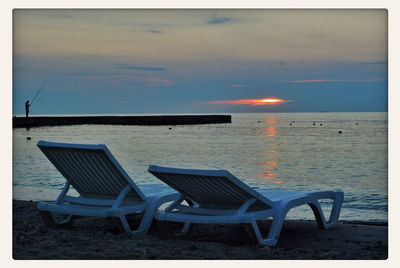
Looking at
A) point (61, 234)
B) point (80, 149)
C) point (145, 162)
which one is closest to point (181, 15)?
point (80, 149)

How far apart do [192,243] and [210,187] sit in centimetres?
64

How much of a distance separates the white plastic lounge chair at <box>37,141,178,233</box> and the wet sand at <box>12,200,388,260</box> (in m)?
0.23

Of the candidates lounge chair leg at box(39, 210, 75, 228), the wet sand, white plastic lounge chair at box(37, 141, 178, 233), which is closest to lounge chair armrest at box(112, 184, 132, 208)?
white plastic lounge chair at box(37, 141, 178, 233)

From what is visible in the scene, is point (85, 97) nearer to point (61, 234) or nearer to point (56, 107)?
point (56, 107)

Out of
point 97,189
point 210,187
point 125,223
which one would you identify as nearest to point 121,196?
point 125,223

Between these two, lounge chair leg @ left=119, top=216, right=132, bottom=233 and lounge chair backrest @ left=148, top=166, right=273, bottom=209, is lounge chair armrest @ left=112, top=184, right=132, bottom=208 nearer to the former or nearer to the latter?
lounge chair leg @ left=119, top=216, right=132, bottom=233

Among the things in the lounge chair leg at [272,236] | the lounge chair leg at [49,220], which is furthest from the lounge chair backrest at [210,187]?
the lounge chair leg at [49,220]

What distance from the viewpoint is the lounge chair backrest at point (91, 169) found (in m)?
5.37

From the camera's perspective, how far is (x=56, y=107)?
9.55 metres

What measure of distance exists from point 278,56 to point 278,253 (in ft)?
20.5

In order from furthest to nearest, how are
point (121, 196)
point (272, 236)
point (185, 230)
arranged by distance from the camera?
1. point (185, 230)
2. point (121, 196)
3. point (272, 236)

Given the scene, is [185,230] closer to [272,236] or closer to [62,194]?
[272,236]

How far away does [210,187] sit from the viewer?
5152 mm

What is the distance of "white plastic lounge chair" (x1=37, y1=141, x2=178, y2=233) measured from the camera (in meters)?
5.46
